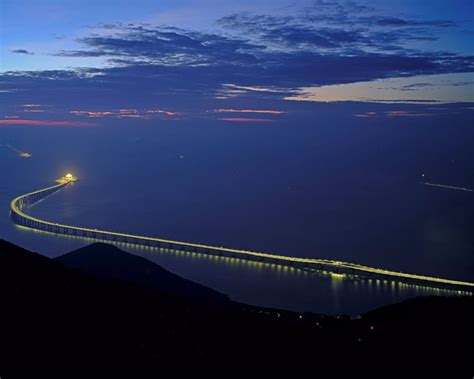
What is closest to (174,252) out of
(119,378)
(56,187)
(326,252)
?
(326,252)

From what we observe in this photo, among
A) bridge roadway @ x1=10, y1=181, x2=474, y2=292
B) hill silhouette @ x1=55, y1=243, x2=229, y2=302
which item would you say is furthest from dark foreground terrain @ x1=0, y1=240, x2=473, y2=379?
bridge roadway @ x1=10, y1=181, x2=474, y2=292

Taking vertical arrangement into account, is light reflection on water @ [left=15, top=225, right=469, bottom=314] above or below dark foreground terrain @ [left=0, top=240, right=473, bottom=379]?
below

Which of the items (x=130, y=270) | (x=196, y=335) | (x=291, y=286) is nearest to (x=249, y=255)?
(x=291, y=286)

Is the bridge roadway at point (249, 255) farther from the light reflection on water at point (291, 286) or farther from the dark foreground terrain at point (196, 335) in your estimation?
the dark foreground terrain at point (196, 335)

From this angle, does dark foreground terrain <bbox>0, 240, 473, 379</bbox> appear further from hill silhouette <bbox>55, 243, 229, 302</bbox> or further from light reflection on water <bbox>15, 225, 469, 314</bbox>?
light reflection on water <bbox>15, 225, 469, 314</bbox>

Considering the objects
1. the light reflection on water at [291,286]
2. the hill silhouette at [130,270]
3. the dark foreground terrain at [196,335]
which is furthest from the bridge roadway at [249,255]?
the dark foreground terrain at [196,335]
